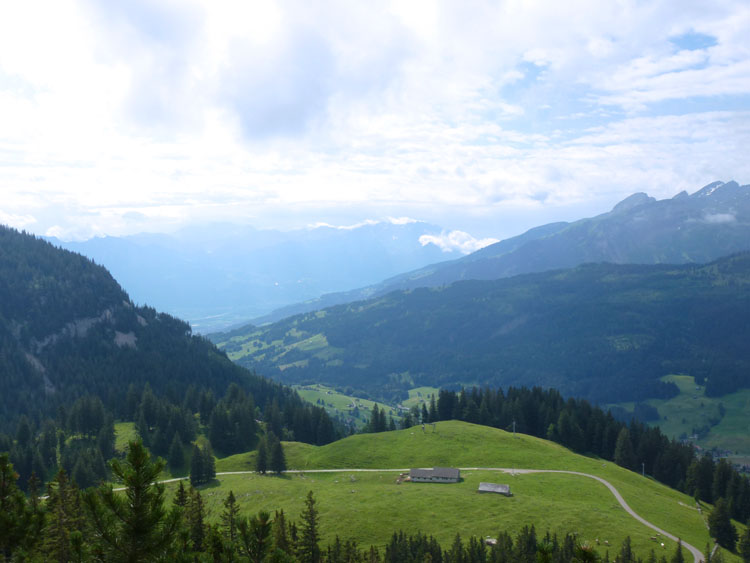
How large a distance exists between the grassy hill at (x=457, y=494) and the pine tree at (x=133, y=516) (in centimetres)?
7537

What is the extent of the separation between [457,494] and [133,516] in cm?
9548

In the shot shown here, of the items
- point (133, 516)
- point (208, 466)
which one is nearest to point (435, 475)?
point (208, 466)

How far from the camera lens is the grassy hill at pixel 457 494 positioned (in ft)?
294

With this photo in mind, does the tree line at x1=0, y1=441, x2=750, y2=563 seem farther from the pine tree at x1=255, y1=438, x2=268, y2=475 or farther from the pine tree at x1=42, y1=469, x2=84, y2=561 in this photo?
the pine tree at x1=255, y1=438, x2=268, y2=475

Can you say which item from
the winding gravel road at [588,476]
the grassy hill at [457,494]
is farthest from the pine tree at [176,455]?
the grassy hill at [457,494]

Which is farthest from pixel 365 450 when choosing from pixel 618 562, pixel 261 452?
pixel 618 562

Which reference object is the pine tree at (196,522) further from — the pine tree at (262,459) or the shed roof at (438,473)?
the pine tree at (262,459)

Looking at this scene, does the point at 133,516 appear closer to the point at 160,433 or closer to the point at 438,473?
the point at 438,473

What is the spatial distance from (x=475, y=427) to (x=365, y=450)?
37793 mm

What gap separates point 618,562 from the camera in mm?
74000

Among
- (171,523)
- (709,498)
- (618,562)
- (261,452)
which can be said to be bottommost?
(709,498)

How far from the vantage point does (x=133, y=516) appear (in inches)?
731

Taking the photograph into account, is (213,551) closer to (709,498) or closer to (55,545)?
(55,545)

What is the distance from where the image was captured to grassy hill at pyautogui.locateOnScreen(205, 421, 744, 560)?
8950 cm
